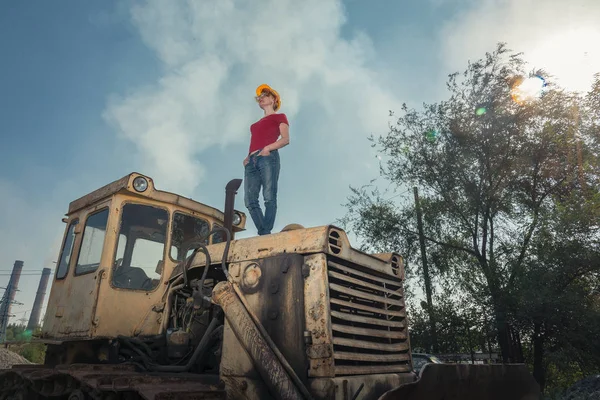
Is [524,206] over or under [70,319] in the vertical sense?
over

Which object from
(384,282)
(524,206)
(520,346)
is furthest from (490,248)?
(384,282)

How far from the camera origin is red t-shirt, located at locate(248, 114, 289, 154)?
4977 mm

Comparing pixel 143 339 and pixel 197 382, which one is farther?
pixel 143 339

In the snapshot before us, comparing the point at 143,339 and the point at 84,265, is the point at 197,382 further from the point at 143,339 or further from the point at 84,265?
the point at 84,265

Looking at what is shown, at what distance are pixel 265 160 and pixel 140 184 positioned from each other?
140cm

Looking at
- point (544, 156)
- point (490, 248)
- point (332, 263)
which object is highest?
point (544, 156)

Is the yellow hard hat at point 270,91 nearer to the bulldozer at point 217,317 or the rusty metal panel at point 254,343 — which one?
the bulldozer at point 217,317

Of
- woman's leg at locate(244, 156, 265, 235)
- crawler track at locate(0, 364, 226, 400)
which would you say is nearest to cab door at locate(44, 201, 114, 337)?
crawler track at locate(0, 364, 226, 400)

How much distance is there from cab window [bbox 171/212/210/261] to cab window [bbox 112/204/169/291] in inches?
4.6

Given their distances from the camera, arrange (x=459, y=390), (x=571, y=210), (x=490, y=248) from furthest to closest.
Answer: (x=490, y=248), (x=571, y=210), (x=459, y=390)

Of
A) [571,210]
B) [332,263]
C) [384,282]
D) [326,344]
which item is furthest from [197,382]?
[571,210]

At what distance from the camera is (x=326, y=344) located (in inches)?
105

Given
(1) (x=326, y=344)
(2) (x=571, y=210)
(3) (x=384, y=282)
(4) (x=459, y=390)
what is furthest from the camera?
(2) (x=571, y=210)

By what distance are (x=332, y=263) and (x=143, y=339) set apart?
216 cm
